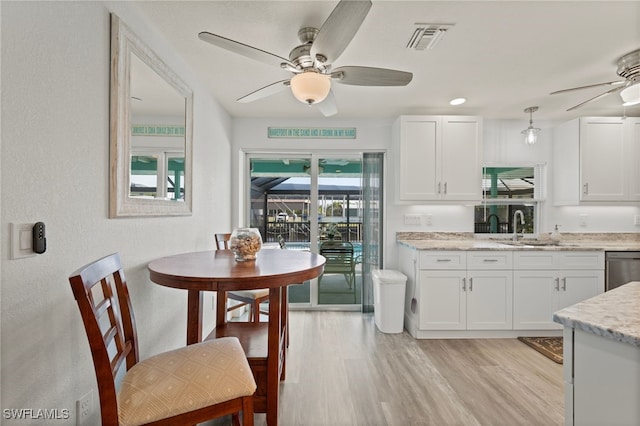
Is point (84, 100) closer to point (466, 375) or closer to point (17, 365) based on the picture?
point (17, 365)

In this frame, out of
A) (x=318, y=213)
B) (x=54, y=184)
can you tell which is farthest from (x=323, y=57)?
(x=318, y=213)

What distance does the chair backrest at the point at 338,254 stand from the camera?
3996 mm

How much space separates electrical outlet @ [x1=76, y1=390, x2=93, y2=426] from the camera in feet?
4.13

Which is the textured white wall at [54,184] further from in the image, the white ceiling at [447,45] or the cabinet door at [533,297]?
the cabinet door at [533,297]

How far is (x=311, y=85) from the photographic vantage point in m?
1.76

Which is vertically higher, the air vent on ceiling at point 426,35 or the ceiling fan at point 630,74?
the air vent on ceiling at point 426,35

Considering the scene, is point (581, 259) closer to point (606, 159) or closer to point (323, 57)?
point (606, 159)

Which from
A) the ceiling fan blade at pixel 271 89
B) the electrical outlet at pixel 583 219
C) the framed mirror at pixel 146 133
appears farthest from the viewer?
the electrical outlet at pixel 583 219

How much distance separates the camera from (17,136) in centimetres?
98

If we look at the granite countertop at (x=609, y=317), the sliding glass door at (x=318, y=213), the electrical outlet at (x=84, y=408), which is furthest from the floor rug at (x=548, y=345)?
→ the electrical outlet at (x=84, y=408)

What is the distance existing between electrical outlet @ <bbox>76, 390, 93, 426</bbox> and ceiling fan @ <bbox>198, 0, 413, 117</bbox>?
1787 millimetres

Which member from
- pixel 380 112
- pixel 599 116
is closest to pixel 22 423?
pixel 380 112

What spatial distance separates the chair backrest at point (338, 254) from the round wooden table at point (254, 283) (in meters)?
1.97

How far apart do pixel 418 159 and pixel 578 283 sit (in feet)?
6.77
